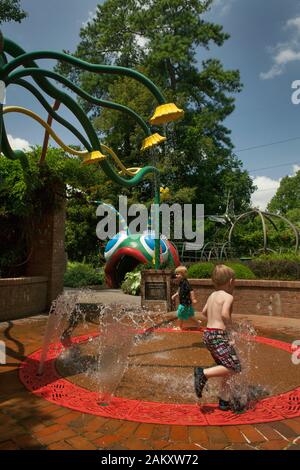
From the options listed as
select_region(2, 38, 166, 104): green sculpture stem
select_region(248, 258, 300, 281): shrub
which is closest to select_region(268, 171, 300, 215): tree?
select_region(248, 258, 300, 281): shrub

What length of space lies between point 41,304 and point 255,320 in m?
5.77

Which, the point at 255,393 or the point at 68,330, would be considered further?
the point at 68,330

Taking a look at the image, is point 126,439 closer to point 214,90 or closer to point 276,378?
point 276,378

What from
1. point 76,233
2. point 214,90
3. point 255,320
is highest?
point 214,90

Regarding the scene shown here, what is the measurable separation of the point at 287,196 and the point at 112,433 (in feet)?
214

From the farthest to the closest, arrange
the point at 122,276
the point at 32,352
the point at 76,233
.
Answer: the point at 76,233, the point at 122,276, the point at 32,352

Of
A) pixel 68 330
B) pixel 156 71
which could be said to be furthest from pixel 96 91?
pixel 68 330

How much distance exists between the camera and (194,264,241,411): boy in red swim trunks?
353 cm

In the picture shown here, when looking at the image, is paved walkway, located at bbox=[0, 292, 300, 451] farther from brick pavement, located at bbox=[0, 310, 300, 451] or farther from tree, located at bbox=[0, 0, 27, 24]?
tree, located at bbox=[0, 0, 27, 24]

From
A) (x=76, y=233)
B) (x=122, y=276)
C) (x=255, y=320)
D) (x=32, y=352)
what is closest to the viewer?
(x=32, y=352)

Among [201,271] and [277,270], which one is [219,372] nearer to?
[201,271]

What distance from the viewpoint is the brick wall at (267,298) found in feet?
32.8

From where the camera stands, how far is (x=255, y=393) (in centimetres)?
403

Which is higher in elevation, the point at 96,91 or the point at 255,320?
the point at 96,91
